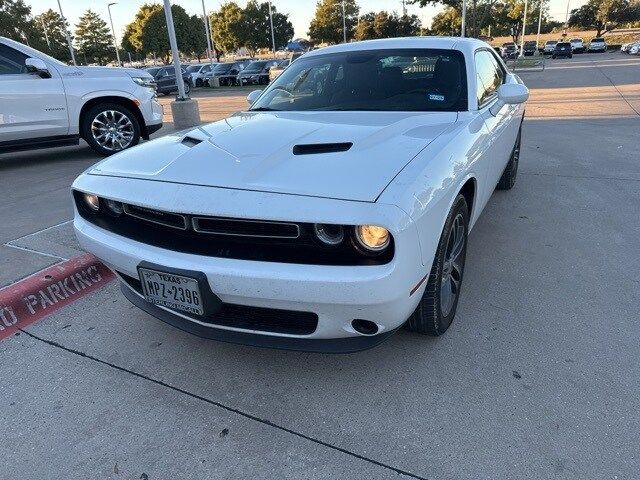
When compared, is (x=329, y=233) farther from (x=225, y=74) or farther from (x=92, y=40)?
(x=92, y=40)

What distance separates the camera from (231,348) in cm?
262

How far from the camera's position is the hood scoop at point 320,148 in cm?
230

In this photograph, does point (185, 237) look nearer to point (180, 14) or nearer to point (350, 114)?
point (350, 114)

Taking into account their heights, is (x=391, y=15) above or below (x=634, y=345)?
above

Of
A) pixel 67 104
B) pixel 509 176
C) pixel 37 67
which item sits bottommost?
pixel 509 176

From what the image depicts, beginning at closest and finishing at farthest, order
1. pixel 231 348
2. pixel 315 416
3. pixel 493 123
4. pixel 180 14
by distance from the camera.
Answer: pixel 315 416, pixel 231 348, pixel 493 123, pixel 180 14

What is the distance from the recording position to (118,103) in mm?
6875

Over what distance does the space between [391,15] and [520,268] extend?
205 ft

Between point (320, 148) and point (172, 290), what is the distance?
943mm

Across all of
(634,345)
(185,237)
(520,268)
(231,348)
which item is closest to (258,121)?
(185,237)

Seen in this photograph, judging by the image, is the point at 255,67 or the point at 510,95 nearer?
the point at 510,95

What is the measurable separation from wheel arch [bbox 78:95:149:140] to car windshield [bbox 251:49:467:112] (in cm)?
394

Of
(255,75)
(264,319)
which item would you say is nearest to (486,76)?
(264,319)

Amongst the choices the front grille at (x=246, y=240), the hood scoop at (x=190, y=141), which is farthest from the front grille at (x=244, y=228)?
the hood scoop at (x=190, y=141)
